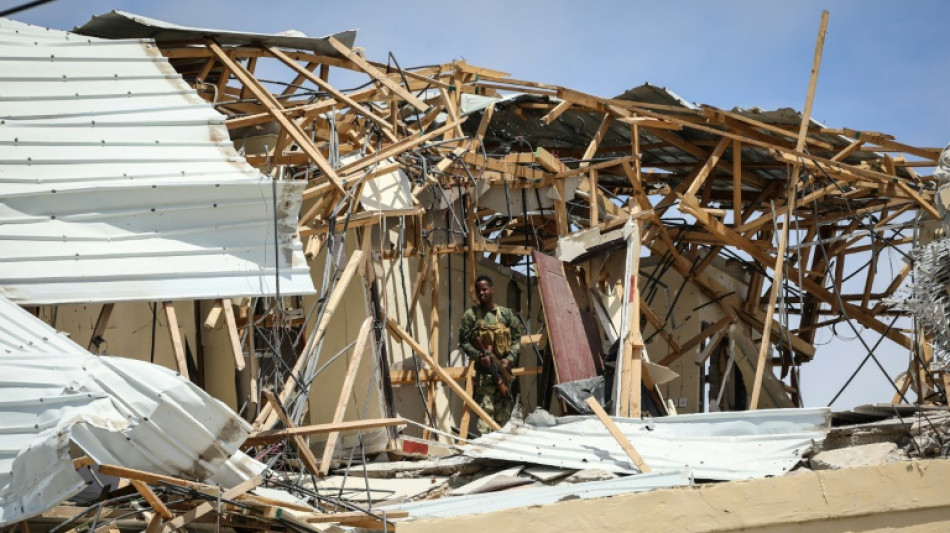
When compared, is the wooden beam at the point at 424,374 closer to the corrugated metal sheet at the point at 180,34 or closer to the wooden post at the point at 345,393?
the wooden post at the point at 345,393

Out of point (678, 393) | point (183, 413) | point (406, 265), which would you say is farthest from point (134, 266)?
point (678, 393)

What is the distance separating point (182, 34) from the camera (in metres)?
13.8

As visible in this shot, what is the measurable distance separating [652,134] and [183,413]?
908cm

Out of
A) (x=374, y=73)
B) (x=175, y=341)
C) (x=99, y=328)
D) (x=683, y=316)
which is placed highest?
(x=374, y=73)

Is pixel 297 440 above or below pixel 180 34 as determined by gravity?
below

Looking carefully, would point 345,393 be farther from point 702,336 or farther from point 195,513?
point 702,336

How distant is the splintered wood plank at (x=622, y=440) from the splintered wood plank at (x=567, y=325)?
2.18 m

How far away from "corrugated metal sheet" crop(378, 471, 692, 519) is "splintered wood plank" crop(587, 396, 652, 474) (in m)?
0.25

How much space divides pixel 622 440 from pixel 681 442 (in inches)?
30.4

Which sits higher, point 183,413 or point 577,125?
point 577,125

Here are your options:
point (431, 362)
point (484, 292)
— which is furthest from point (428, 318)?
point (431, 362)

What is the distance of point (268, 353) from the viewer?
13.6m

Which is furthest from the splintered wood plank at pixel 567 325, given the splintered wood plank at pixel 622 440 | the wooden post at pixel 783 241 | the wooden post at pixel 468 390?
the splintered wood plank at pixel 622 440

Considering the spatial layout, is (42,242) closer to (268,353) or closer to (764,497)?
(268,353)
